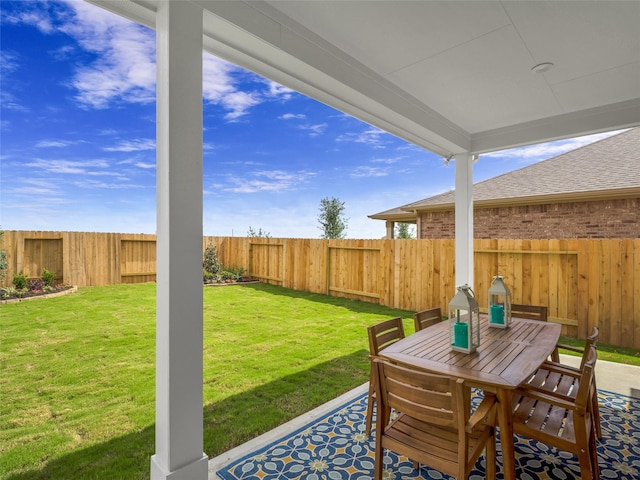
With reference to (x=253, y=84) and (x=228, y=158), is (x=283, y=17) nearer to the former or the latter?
(x=253, y=84)

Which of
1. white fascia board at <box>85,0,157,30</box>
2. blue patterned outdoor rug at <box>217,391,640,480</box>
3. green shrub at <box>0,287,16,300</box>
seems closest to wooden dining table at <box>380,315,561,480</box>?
blue patterned outdoor rug at <box>217,391,640,480</box>

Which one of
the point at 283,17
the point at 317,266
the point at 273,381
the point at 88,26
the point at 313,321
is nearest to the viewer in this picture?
the point at 283,17

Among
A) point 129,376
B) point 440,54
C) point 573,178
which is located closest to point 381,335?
point 440,54

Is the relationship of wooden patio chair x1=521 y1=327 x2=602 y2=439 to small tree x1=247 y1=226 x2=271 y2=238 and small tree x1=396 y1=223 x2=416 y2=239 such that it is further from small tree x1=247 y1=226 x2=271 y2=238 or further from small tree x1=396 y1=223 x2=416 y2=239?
small tree x1=396 y1=223 x2=416 y2=239

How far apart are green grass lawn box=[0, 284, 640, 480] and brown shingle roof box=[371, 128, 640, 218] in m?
3.58

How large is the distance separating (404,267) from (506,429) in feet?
18.1

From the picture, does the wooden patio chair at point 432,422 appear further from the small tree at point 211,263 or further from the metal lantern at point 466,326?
the small tree at point 211,263

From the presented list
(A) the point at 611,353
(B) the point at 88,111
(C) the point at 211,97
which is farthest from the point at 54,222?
(A) the point at 611,353

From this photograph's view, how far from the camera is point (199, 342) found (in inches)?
72.2

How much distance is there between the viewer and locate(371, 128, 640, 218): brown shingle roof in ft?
22.2

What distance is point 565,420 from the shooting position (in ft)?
6.25

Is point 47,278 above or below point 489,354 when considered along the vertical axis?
below

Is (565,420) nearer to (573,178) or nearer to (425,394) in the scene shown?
Result: (425,394)

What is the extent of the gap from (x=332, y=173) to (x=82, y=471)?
682 inches
